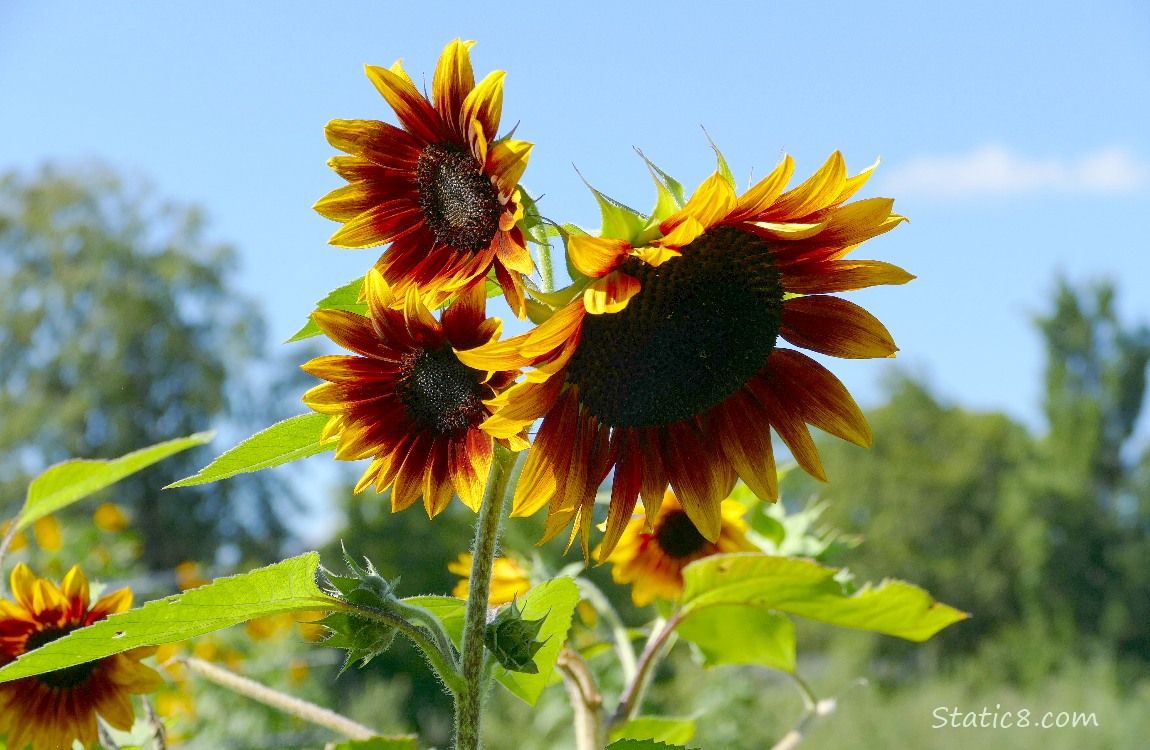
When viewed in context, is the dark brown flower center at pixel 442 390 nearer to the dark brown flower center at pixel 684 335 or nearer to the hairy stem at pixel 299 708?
the dark brown flower center at pixel 684 335

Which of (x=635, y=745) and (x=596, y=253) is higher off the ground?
(x=596, y=253)

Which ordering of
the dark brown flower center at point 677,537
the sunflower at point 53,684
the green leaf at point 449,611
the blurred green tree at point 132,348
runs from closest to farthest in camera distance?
1. the green leaf at point 449,611
2. the sunflower at point 53,684
3. the dark brown flower center at point 677,537
4. the blurred green tree at point 132,348

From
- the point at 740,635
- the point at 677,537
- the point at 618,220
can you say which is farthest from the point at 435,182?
the point at 677,537

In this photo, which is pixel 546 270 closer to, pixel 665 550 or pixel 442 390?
pixel 442 390

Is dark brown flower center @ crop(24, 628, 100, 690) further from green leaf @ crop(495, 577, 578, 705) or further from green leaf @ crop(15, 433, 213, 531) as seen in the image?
green leaf @ crop(495, 577, 578, 705)

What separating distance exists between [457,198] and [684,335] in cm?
15

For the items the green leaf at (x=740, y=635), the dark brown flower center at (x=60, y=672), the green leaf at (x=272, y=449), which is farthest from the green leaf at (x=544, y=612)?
the dark brown flower center at (x=60, y=672)

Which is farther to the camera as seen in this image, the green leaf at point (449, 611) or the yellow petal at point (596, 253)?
the green leaf at point (449, 611)

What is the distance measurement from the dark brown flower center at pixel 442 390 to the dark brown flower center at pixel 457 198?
76 millimetres

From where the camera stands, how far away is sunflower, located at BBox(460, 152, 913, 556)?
51 centimetres

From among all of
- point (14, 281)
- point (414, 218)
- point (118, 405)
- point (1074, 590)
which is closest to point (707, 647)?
point (414, 218)

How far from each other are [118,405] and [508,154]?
659 inches

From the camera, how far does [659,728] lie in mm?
931

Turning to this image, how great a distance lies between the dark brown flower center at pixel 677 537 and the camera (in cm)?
115
